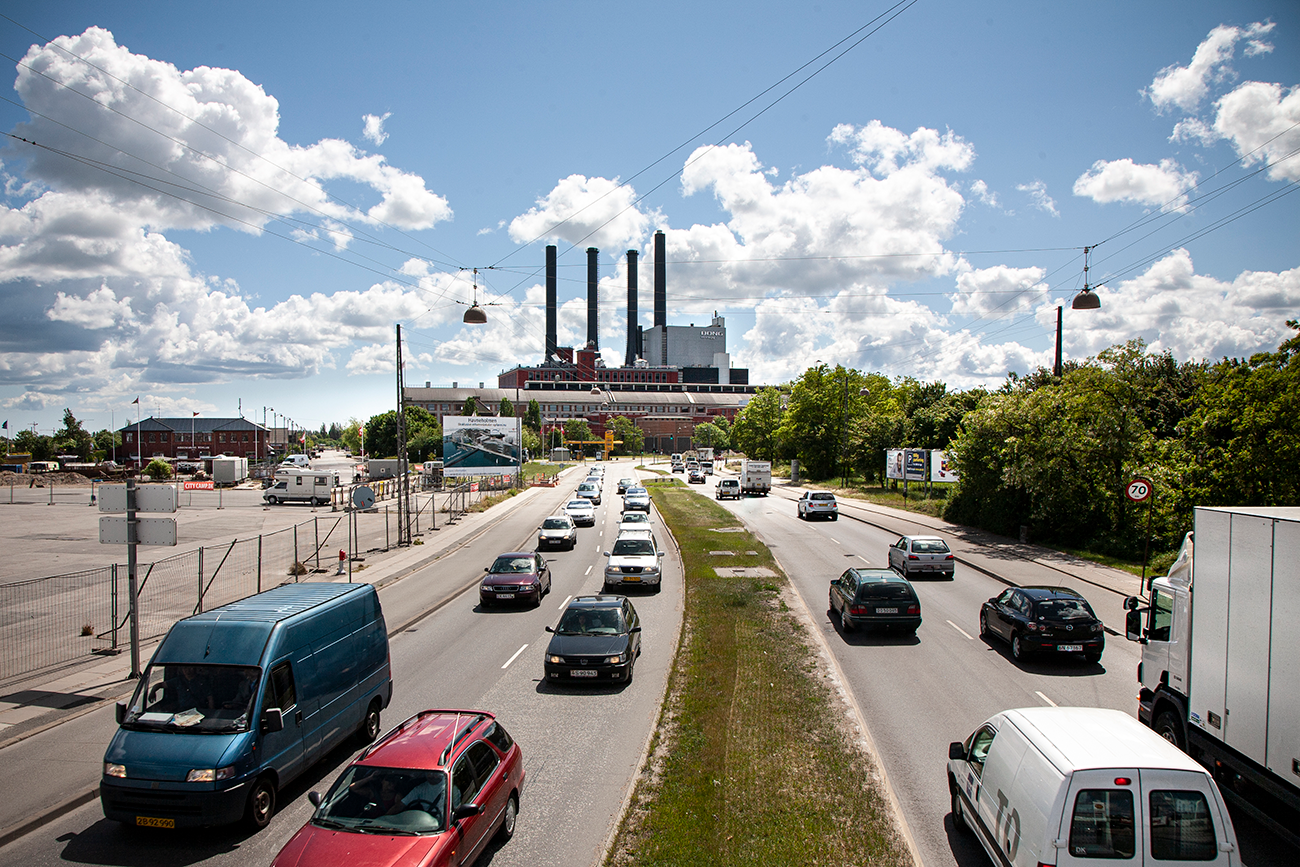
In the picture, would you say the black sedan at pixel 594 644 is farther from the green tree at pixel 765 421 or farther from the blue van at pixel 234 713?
the green tree at pixel 765 421

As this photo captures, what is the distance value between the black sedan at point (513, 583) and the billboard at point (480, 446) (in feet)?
156

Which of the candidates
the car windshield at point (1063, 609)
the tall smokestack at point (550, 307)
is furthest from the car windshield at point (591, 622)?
the tall smokestack at point (550, 307)

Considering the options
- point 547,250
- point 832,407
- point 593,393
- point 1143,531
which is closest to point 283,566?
point 1143,531

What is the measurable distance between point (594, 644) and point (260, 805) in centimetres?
625

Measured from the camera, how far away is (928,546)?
2325 centimetres

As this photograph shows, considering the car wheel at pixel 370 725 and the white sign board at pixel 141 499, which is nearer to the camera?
the car wheel at pixel 370 725

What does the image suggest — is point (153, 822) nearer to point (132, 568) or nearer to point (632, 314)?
point (132, 568)

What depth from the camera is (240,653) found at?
8.21 metres

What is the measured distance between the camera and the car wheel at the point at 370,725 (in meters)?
10.2

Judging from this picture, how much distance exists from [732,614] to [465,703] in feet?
24.9

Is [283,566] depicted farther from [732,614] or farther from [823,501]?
[823,501]

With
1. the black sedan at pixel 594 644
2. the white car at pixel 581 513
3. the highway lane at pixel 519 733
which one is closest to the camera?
the highway lane at pixel 519 733

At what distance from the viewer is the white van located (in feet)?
17.4

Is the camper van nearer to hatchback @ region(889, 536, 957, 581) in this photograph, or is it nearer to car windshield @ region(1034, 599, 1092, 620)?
hatchback @ region(889, 536, 957, 581)
